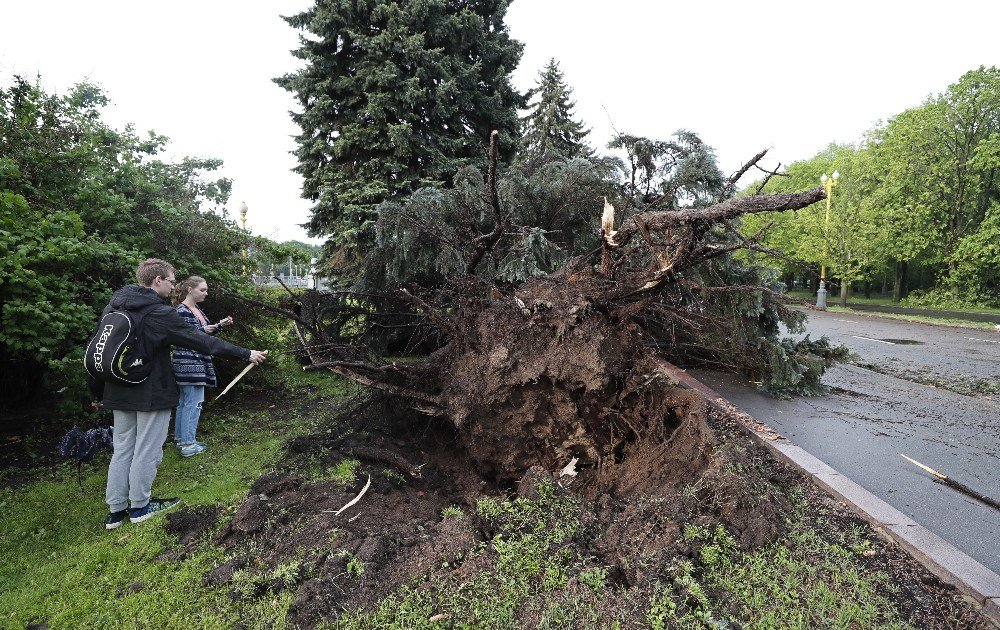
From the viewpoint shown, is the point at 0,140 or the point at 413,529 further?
the point at 0,140

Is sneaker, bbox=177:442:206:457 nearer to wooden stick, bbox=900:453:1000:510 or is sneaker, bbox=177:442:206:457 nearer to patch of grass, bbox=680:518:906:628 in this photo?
patch of grass, bbox=680:518:906:628

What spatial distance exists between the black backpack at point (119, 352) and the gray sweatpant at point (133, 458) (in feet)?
0.98

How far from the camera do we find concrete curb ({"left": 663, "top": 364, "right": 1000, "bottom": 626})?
2105 mm

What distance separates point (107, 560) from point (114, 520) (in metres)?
0.49

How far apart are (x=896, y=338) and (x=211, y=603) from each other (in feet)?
50.3

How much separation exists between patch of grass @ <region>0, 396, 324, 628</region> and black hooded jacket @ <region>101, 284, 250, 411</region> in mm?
804

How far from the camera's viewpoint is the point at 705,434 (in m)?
3.21

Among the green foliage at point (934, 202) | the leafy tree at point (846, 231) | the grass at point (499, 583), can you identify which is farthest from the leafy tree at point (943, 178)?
the grass at point (499, 583)

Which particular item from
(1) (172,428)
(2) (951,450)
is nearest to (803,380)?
(2) (951,450)

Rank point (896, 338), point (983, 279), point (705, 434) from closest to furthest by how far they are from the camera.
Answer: point (705, 434) → point (896, 338) → point (983, 279)

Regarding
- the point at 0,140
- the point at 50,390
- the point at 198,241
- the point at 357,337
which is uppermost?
the point at 0,140

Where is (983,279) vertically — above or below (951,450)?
above

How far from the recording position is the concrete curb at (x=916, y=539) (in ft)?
6.91

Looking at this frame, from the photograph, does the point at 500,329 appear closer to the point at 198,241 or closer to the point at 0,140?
the point at 198,241
